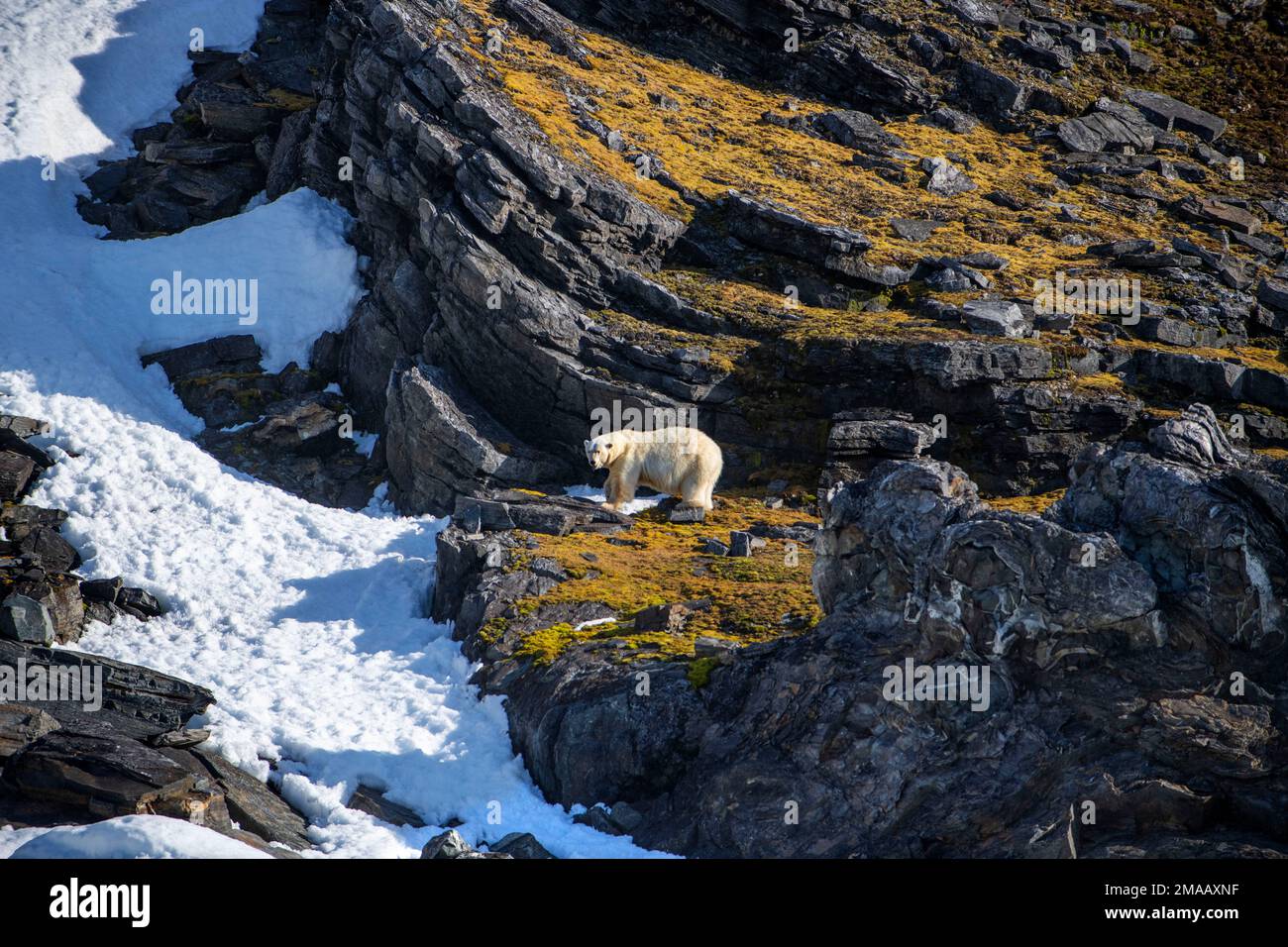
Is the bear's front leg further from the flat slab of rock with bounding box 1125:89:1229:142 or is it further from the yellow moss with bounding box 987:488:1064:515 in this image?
the flat slab of rock with bounding box 1125:89:1229:142

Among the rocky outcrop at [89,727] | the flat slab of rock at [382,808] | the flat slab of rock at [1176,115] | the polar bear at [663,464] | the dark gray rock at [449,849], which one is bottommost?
the dark gray rock at [449,849]

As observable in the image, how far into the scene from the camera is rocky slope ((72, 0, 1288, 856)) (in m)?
14.3

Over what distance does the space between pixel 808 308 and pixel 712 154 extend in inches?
458

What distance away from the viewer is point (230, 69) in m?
46.7

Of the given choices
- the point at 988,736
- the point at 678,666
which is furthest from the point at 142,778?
the point at 988,736

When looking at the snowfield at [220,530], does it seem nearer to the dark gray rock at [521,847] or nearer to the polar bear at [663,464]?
the dark gray rock at [521,847]

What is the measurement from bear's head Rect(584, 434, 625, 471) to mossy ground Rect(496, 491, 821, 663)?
1679 mm

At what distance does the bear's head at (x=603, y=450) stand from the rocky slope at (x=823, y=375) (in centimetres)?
148

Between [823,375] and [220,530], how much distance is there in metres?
16.1

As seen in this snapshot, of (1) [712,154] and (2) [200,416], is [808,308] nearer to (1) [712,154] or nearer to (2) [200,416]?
(1) [712,154]

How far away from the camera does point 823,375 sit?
30109 millimetres

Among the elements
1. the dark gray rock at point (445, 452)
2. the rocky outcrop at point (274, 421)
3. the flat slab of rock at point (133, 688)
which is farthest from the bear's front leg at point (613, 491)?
the flat slab of rock at point (133, 688)

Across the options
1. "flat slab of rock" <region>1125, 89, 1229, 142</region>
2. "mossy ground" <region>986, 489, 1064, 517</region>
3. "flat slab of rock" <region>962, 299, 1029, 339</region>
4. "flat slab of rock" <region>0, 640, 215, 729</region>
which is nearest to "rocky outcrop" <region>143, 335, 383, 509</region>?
"flat slab of rock" <region>0, 640, 215, 729</region>

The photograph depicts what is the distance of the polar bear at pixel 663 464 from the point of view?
26438 mm
